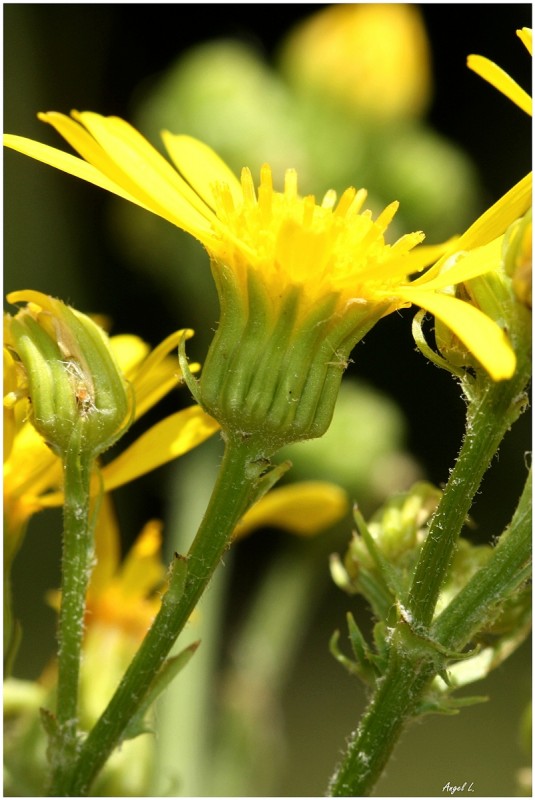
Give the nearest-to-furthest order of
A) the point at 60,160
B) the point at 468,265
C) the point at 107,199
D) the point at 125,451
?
the point at 468,265
the point at 60,160
the point at 125,451
the point at 107,199

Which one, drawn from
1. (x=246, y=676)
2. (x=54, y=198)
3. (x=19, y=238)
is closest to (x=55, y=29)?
(x=54, y=198)

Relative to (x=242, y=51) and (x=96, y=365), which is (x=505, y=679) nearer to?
(x=242, y=51)

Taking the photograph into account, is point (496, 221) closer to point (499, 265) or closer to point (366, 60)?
point (499, 265)

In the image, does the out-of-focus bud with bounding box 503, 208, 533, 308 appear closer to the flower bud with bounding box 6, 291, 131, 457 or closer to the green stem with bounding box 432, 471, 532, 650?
the green stem with bounding box 432, 471, 532, 650

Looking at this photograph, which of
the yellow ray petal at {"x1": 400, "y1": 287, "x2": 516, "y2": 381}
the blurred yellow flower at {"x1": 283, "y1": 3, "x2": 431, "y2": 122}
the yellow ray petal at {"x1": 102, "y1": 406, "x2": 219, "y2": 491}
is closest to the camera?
the yellow ray petal at {"x1": 400, "y1": 287, "x2": 516, "y2": 381}

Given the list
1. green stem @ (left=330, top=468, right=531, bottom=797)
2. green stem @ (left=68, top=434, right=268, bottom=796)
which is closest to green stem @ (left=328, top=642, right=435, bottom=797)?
green stem @ (left=330, top=468, right=531, bottom=797)

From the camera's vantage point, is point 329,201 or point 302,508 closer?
point 329,201

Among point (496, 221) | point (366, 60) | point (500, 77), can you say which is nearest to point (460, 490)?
point (496, 221)
